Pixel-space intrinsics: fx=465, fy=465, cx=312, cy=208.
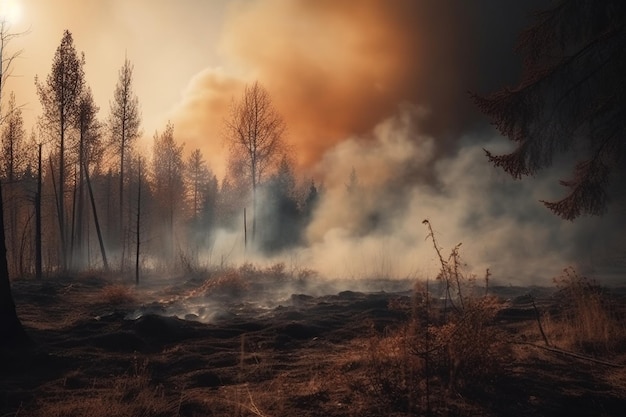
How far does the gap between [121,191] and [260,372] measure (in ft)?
90.4

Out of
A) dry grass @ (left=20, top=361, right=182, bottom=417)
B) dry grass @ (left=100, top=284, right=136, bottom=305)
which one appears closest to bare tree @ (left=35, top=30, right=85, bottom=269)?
dry grass @ (left=100, top=284, right=136, bottom=305)

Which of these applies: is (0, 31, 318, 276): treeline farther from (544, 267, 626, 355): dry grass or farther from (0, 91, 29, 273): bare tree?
(544, 267, 626, 355): dry grass

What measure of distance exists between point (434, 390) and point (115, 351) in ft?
19.4

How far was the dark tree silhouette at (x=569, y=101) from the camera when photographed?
832 centimetres

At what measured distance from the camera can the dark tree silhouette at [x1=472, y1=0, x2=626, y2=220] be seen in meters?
8.32

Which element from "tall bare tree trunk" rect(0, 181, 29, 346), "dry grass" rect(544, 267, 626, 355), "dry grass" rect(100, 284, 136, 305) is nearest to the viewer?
"dry grass" rect(544, 267, 626, 355)

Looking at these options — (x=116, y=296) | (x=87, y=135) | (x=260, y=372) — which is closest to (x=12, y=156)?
(x=87, y=135)

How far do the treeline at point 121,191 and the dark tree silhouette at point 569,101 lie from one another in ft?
60.4

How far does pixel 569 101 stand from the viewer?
872 centimetres

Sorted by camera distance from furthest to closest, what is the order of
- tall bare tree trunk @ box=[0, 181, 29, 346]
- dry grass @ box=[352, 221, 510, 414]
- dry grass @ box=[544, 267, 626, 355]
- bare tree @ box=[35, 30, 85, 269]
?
bare tree @ box=[35, 30, 85, 269] < tall bare tree trunk @ box=[0, 181, 29, 346] < dry grass @ box=[544, 267, 626, 355] < dry grass @ box=[352, 221, 510, 414]

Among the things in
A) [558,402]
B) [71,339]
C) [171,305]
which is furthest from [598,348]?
[171,305]

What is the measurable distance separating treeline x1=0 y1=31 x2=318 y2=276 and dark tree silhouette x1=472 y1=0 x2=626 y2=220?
60.4 ft

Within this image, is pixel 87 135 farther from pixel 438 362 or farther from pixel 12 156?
pixel 438 362

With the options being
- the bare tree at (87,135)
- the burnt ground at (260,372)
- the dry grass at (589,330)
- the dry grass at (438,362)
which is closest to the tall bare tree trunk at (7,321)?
the burnt ground at (260,372)
